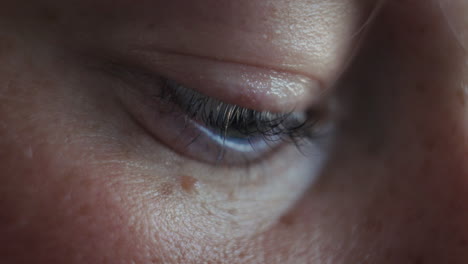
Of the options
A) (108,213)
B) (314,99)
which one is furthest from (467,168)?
(108,213)

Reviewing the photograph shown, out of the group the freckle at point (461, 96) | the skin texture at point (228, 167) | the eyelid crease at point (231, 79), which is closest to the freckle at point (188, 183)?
the skin texture at point (228, 167)

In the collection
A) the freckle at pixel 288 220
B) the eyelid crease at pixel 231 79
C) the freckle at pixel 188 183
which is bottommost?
the freckle at pixel 288 220

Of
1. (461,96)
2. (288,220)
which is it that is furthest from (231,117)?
(461,96)

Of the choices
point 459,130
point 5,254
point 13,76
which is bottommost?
point 5,254

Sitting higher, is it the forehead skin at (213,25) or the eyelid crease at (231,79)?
the forehead skin at (213,25)

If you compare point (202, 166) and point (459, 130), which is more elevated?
point (459, 130)

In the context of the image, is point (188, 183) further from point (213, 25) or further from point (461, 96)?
point (461, 96)

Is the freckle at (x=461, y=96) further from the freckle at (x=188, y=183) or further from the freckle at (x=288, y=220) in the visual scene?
the freckle at (x=188, y=183)

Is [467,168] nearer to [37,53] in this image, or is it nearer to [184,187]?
[184,187]
